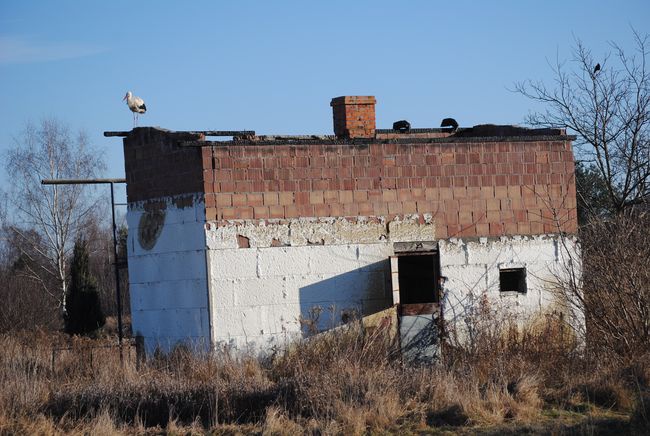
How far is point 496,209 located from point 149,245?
571 cm

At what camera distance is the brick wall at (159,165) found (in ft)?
47.0

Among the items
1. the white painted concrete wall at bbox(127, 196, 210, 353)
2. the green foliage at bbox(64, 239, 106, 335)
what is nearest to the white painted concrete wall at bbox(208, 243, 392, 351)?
the white painted concrete wall at bbox(127, 196, 210, 353)

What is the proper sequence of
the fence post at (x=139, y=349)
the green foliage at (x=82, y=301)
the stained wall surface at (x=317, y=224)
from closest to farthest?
the stained wall surface at (x=317, y=224), the fence post at (x=139, y=349), the green foliage at (x=82, y=301)

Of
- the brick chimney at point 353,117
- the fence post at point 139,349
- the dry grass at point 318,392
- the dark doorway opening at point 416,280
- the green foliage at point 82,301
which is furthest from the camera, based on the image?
the green foliage at point 82,301

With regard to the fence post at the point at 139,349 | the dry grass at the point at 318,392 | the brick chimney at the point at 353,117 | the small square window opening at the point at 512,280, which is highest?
the brick chimney at the point at 353,117

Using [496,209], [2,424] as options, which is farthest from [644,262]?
[2,424]

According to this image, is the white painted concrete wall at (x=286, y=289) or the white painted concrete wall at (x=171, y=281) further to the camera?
the white painted concrete wall at (x=171, y=281)

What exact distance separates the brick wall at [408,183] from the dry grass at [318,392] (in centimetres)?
214

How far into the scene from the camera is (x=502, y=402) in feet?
36.5

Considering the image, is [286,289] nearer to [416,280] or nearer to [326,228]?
[326,228]

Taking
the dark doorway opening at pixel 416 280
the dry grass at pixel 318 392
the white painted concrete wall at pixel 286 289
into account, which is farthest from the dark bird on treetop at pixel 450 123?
the dry grass at pixel 318 392

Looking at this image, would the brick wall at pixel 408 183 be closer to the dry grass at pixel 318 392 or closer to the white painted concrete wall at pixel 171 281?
the white painted concrete wall at pixel 171 281

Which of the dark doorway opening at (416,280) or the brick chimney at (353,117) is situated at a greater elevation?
the brick chimney at (353,117)

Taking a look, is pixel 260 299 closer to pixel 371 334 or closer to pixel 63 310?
pixel 371 334
